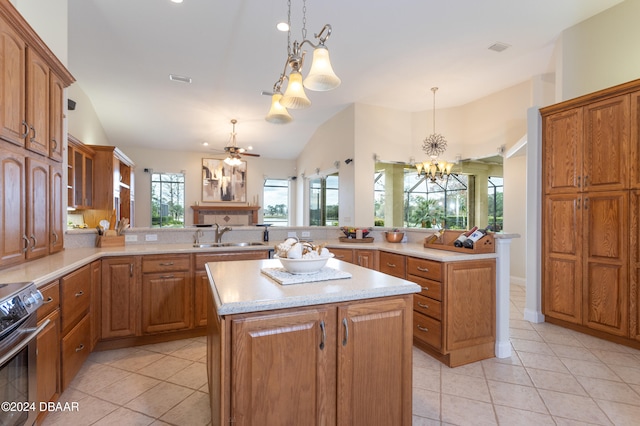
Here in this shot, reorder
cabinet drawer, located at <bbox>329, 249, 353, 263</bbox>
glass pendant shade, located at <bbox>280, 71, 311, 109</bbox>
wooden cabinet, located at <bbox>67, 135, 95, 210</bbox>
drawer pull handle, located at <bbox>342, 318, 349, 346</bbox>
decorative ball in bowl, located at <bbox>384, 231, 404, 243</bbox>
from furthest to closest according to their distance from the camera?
wooden cabinet, located at <bbox>67, 135, 95, 210</bbox> → decorative ball in bowl, located at <bbox>384, 231, 404, 243</bbox> → cabinet drawer, located at <bbox>329, 249, 353, 263</bbox> → glass pendant shade, located at <bbox>280, 71, 311, 109</bbox> → drawer pull handle, located at <bbox>342, 318, 349, 346</bbox>

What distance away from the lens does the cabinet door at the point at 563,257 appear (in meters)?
3.10

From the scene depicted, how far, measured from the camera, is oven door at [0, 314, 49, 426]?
1224 mm

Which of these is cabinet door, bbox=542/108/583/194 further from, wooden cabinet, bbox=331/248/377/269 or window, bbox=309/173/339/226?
window, bbox=309/173/339/226

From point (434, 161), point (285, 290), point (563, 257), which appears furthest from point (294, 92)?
point (434, 161)

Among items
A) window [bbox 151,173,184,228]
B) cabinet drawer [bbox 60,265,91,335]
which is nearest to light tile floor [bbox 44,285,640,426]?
cabinet drawer [bbox 60,265,91,335]

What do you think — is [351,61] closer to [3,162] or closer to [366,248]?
[366,248]

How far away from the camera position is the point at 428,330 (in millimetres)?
2623

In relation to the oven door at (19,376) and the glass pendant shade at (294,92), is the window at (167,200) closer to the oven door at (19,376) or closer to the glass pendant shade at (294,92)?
the oven door at (19,376)

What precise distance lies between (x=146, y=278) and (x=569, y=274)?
4.21 meters

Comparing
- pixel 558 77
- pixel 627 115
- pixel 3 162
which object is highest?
pixel 558 77

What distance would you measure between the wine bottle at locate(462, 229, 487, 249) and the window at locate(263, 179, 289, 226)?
659 centimetres

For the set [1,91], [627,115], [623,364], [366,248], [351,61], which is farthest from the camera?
[351,61]

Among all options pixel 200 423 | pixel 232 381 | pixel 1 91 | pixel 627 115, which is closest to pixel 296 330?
pixel 232 381

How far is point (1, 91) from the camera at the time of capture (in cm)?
173
